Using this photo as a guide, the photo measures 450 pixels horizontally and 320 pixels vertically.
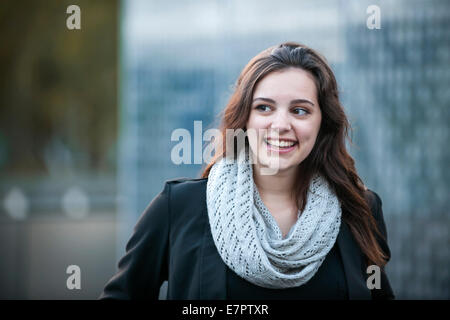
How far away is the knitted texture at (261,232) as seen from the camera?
1.70 metres

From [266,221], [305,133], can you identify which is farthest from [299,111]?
[266,221]

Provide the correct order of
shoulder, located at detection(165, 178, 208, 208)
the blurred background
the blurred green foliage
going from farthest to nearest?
the blurred green foliage < the blurred background < shoulder, located at detection(165, 178, 208, 208)

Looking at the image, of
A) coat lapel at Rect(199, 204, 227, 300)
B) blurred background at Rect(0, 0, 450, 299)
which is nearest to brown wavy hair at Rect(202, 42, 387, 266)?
coat lapel at Rect(199, 204, 227, 300)

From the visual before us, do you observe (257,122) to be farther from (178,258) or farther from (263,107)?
(178,258)

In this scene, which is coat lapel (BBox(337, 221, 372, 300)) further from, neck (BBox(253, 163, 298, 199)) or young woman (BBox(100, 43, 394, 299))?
neck (BBox(253, 163, 298, 199))

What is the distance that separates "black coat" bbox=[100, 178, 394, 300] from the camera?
68.4 inches

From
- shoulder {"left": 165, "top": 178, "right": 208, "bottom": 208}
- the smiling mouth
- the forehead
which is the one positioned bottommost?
shoulder {"left": 165, "top": 178, "right": 208, "bottom": 208}

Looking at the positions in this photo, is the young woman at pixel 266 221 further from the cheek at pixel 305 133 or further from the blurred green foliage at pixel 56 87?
the blurred green foliage at pixel 56 87

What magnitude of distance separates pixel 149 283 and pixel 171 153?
113 inches

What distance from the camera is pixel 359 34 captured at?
14.1 ft

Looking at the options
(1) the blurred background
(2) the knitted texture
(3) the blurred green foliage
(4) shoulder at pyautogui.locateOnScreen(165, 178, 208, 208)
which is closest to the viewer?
(2) the knitted texture

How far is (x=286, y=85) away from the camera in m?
1.78

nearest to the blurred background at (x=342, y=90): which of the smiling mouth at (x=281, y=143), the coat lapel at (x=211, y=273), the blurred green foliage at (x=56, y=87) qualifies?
the smiling mouth at (x=281, y=143)
